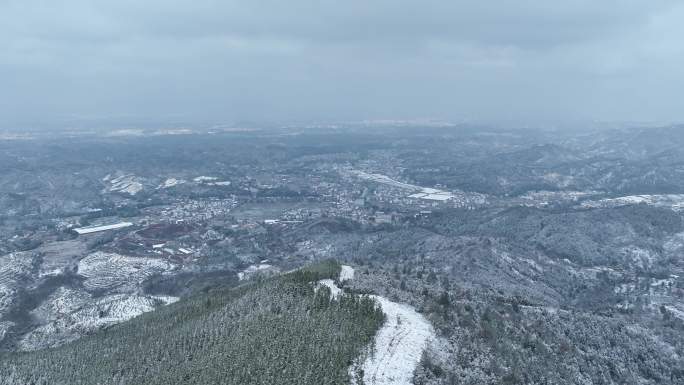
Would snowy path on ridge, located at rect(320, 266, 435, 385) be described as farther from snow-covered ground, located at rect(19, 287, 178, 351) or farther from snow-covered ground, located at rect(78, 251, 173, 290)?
snow-covered ground, located at rect(78, 251, 173, 290)

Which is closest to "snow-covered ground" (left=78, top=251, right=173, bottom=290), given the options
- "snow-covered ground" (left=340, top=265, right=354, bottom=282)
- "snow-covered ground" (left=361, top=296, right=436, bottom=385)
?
"snow-covered ground" (left=340, top=265, right=354, bottom=282)

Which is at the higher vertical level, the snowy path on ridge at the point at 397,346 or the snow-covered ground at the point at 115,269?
the snowy path on ridge at the point at 397,346

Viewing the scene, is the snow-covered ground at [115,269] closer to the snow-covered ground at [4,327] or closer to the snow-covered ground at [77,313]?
the snow-covered ground at [77,313]

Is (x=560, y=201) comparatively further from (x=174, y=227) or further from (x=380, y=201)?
(x=174, y=227)

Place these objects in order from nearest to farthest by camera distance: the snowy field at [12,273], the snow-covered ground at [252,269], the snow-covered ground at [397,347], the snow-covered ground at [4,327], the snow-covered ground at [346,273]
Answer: the snow-covered ground at [397,347] < the snow-covered ground at [346,273] < the snow-covered ground at [4,327] < the snowy field at [12,273] < the snow-covered ground at [252,269]

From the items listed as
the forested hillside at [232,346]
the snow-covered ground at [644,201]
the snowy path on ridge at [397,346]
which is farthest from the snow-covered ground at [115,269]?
the snow-covered ground at [644,201]

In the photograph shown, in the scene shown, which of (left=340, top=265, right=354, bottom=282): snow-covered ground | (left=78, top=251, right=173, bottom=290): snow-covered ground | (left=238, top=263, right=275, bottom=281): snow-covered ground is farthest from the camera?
(left=238, top=263, right=275, bottom=281): snow-covered ground
